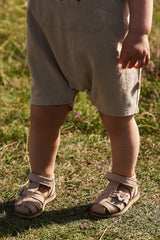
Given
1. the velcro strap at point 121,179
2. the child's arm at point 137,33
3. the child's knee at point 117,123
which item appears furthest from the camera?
the velcro strap at point 121,179

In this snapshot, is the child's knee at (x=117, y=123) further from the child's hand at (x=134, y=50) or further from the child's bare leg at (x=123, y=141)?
the child's hand at (x=134, y=50)

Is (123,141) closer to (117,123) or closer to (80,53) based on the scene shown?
(117,123)

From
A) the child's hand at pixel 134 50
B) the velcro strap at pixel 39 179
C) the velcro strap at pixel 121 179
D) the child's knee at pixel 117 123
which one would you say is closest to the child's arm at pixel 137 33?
the child's hand at pixel 134 50

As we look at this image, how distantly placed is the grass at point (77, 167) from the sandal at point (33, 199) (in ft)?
0.12

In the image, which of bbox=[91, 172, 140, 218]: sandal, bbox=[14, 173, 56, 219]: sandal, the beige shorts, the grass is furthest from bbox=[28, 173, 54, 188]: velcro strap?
the beige shorts

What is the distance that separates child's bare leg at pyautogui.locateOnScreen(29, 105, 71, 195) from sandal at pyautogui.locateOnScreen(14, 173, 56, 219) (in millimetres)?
31

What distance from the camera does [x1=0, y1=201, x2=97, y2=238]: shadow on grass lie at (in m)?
1.80

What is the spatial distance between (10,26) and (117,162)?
→ 2.78 metres

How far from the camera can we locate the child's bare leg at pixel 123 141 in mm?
1799

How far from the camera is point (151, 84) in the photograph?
3105 millimetres

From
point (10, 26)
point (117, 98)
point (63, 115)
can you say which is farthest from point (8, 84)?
point (117, 98)

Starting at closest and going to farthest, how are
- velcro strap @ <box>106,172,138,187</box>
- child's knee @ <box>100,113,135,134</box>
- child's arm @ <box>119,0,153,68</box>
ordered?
child's arm @ <box>119,0,153,68</box>, child's knee @ <box>100,113,135,134</box>, velcro strap @ <box>106,172,138,187</box>

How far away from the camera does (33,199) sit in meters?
1.90

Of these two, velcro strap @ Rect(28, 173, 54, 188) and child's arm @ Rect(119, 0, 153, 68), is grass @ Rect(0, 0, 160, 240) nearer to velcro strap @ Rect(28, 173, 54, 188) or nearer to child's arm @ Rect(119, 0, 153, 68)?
velcro strap @ Rect(28, 173, 54, 188)
